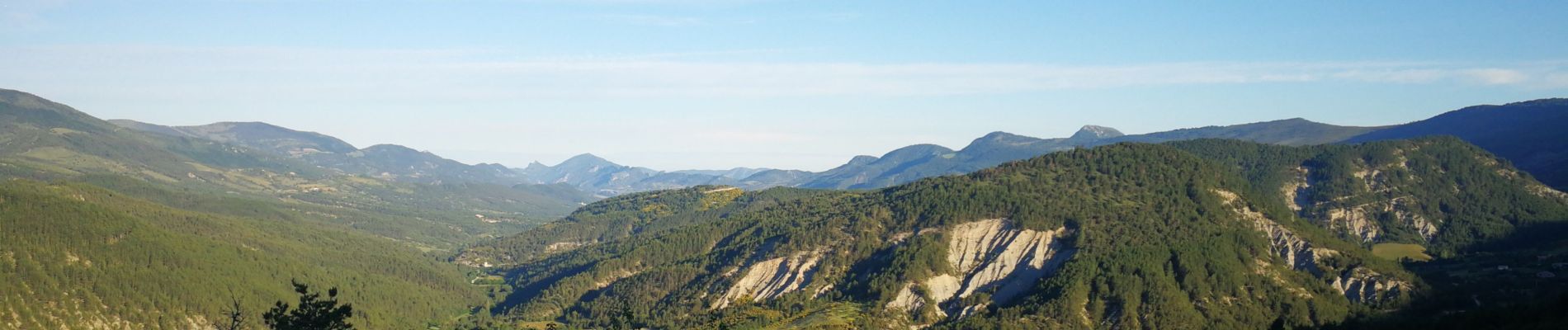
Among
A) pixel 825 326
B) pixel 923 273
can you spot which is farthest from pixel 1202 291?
pixel 825 326

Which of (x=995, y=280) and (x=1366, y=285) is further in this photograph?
(x=995, y=280)

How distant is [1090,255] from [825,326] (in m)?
49.2

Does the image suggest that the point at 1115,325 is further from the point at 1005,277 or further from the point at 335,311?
the point at 335,311

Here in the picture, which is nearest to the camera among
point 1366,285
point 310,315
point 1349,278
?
point 310,315

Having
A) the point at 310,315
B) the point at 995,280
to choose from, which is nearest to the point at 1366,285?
the point at 995,280

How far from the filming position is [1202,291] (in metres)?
176

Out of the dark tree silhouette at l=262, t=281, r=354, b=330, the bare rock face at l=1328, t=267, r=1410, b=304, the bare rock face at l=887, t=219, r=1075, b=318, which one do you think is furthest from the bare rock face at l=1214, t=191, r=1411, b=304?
the dark tree silhouette at l=262, t=281, r=354, b=330

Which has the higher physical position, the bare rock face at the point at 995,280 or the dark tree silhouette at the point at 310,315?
the dark tree silhouette at the point at 310,315

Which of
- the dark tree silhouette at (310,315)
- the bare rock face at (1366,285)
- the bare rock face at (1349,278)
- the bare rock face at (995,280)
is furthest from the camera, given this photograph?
the bare rock face at (995,280)

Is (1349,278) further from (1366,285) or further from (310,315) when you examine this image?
(310,315)

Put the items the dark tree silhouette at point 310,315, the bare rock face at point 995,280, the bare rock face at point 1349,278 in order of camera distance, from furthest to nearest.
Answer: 1. the bare rock face at point 995,280
2. the bare rock face at point 1349,278
3. the dark tree silhouette at point 310,315

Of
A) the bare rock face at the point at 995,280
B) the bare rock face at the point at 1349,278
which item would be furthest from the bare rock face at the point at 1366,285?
the bare rock face at the point at 995,280

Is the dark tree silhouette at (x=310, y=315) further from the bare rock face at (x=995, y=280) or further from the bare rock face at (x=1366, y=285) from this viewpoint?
the bare rock face at (x=1366, y=285)

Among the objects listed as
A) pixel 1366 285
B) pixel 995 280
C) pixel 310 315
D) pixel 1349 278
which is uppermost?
pixel 310 315
